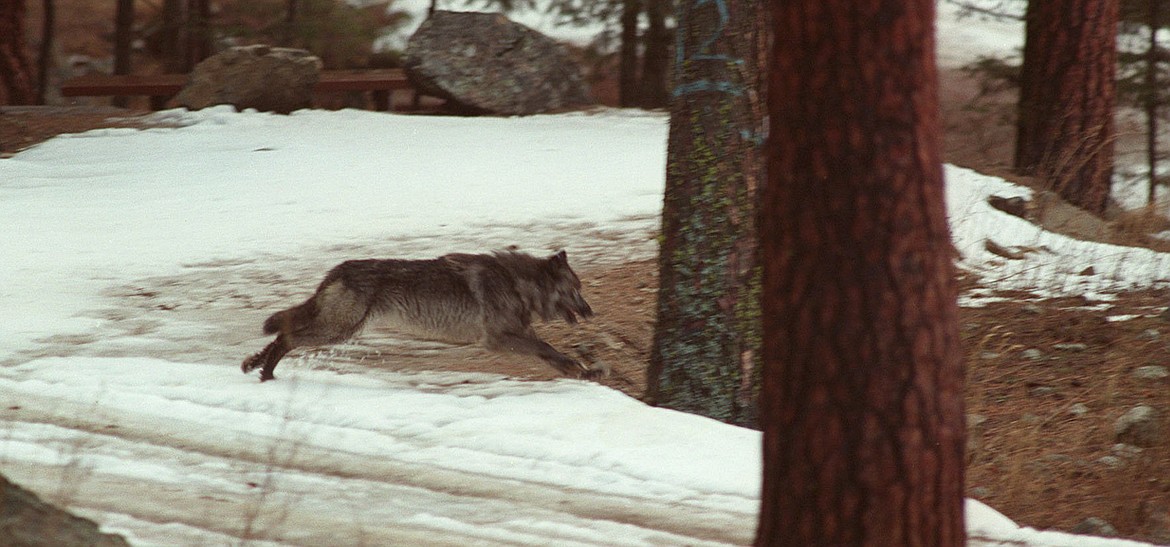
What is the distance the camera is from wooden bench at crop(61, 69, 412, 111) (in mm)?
18375

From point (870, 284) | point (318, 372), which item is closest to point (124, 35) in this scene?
point (318, 372)

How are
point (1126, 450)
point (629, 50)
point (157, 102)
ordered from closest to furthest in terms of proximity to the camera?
point (1126, 450)
point (157, 102)
point (629, 50)

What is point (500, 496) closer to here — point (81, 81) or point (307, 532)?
point (307, 532)

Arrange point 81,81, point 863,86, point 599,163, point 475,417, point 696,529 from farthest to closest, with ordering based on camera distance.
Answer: point 81,81 < point 599,163 < point 475,417 < point 696,529 < point 863,86

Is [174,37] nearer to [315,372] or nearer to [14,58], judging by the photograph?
[14,58]

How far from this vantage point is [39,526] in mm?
3832

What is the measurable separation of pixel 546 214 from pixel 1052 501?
707cm

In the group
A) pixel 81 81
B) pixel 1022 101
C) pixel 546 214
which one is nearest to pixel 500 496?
pixel 546 214

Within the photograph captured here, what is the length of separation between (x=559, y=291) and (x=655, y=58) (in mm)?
14907

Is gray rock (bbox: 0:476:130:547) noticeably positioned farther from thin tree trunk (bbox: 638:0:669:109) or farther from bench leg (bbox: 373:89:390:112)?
thin tree trunk (bbox: 638:0:669:109)

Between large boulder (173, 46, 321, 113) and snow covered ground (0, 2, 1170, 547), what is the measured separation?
1677 millimetres

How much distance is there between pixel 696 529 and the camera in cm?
531

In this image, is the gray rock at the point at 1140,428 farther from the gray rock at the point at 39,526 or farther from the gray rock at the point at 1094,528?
the gray rock at the point at 39,526

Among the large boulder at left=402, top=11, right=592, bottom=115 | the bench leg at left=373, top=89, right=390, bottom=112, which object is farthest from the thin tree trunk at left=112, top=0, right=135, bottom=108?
the large boulder at left=402, top=11, right=592, bottom=115
